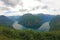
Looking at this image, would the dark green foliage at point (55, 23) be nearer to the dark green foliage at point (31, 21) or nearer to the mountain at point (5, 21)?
the dark green foliage at point (31, 21)

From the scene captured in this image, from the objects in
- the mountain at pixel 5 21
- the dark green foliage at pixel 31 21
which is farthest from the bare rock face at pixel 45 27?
the mountain at pixel 5 21

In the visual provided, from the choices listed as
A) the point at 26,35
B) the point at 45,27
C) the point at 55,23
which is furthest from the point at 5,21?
the point at 55,23

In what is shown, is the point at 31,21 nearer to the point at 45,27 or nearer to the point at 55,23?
the point at 45,27

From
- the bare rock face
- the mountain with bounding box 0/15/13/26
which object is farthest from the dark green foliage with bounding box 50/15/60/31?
the mountain with bounding box 0/15/13/26

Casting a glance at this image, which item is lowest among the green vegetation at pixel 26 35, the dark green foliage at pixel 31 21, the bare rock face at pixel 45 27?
the green vegetation at pixel 26 35

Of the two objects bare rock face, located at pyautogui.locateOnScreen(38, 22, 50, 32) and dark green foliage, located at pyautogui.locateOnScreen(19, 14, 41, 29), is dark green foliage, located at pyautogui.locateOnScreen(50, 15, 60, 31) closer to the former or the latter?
bare rock face, located at pyautogui.locateOnScreen(38, 22, 50, 32)

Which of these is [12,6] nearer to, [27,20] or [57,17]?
[27,20]
